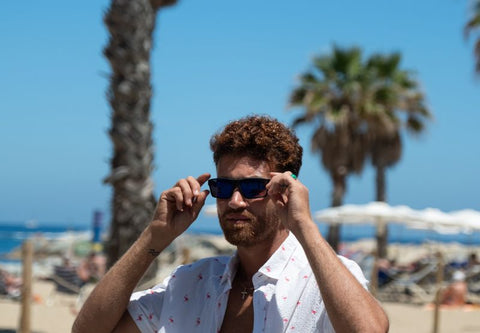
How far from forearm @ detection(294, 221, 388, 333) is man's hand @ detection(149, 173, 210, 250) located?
0.48 meters

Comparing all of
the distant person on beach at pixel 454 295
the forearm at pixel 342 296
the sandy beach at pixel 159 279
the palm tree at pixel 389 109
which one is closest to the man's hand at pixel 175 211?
the forearm at pixel 342 296

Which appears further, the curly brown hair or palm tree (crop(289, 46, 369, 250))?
palm tree (crop(289, 46, 369, 250))

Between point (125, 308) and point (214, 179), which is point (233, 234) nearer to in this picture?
point (214, 179)

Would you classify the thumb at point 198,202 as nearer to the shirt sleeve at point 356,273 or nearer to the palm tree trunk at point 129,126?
the shirt sleeve at point 356,273

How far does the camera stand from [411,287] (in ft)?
50.1

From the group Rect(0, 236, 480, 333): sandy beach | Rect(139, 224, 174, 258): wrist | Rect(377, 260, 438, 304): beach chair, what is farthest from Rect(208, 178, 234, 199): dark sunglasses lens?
Rect(377, 260, 438, 304): beach chair

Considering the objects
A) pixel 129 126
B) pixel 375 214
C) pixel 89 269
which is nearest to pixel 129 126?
pixel 129 126

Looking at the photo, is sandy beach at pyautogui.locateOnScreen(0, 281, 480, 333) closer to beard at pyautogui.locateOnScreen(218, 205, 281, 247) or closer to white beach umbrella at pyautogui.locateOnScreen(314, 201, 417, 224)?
white beach umbrella at pyautogui.locateOnScreen(314, 201, 417, 224)

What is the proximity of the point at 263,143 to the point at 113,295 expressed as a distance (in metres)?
0.70

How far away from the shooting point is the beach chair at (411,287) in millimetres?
15172

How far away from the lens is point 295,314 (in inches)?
81.3

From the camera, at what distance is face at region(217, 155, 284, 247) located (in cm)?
218

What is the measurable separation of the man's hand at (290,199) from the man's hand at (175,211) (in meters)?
0.29

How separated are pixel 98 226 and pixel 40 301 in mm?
21450
